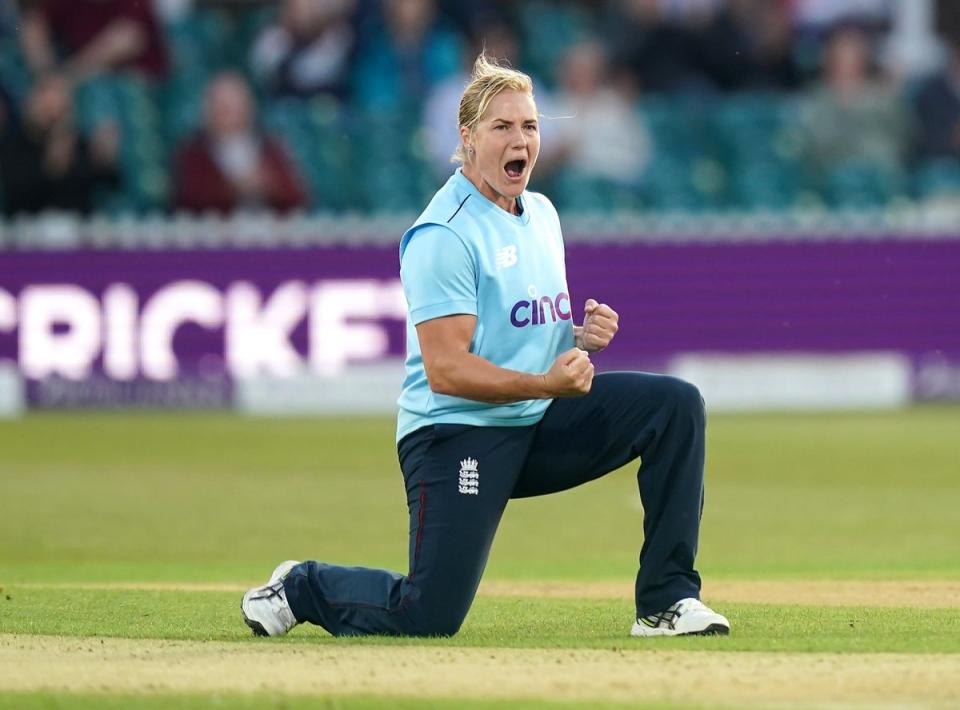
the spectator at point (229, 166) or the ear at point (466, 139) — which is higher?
the spectator at point (229, 166)

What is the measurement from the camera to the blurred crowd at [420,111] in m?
18.4

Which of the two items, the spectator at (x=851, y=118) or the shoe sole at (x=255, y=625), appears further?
the spectator at (x=851, y=118)

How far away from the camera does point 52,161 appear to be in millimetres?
18266

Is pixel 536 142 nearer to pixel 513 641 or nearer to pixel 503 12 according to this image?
Answer: pixel 513 641

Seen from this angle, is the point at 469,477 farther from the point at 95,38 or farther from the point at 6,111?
the point at 95,38

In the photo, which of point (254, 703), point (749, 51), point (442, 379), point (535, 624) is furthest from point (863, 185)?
point (254, 703)

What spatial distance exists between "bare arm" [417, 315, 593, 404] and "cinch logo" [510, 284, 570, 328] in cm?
18

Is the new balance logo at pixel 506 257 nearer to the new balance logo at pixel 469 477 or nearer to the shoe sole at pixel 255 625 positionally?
the new balance logo at pixel 469 477

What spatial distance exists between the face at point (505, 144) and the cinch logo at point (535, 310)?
36cm

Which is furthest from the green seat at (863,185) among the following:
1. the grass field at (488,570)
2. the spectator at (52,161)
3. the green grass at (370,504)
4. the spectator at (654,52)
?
the spectator at (52,161)

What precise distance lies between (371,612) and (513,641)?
469 millimetres

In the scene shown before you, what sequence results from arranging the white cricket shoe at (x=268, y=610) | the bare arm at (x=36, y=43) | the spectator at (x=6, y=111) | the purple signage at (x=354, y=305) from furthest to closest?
1. the bare arm at (x=36, y=43)
2. the spectator at (x=6, y=111)
3. the purple signage at (x=354, y=305)
4. the white cricket shoe at (x=268, y=610)

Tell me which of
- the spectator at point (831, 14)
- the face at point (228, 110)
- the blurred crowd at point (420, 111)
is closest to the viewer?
the face at point (228, 110)

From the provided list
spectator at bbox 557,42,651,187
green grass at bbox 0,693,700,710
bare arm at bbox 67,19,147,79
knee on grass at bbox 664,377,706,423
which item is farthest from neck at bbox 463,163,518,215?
bare arm at bbox 67,19,147,79
